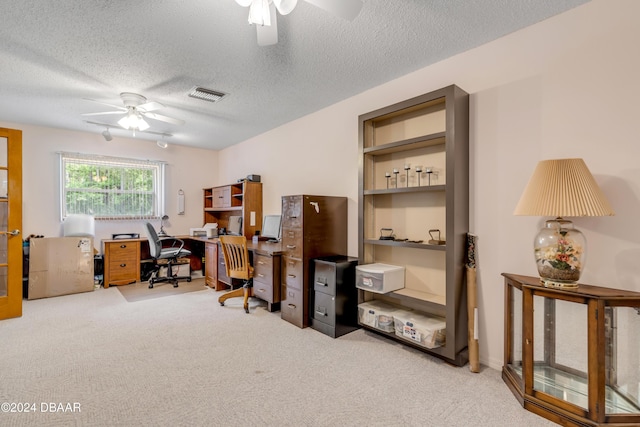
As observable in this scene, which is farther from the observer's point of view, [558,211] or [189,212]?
[189,212]

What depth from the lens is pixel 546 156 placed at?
206 centimetres

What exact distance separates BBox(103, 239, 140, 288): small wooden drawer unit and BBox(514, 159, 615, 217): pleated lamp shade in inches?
216

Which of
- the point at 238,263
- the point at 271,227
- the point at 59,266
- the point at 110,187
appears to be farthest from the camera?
the point at 110,187

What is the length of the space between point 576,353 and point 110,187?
6.46 m

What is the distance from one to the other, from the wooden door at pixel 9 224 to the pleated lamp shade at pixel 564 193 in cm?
494

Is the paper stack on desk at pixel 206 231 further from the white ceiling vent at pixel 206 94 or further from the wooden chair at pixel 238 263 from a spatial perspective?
the white ceiling vent at pixel 206 94

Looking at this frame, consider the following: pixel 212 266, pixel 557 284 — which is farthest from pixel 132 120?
pixel 557 284

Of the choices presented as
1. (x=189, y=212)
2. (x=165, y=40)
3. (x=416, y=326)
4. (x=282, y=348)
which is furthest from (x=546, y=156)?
(x=189, y=212)

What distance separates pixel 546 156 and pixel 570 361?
134 centimetres

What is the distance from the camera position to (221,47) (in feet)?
7.82

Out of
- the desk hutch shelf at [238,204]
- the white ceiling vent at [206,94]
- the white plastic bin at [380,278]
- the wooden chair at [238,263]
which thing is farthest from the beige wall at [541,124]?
the desk hutch shelf at [238,204]

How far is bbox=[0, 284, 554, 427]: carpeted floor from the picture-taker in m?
1.74

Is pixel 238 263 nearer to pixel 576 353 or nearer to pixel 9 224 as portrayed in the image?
pixel 9 224

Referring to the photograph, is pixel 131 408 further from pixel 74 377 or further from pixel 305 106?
pixel 305 106
